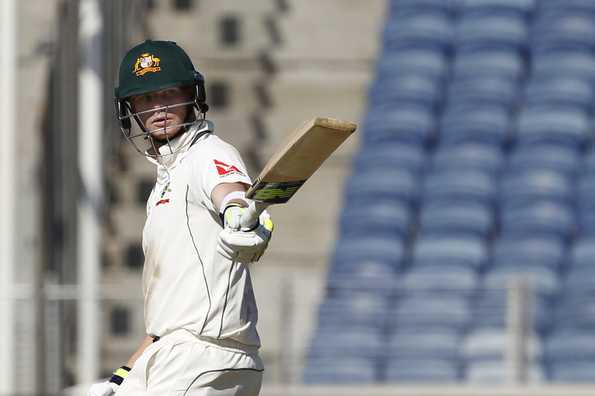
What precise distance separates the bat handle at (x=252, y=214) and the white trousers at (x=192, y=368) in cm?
48

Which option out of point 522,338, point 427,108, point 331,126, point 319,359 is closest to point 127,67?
point 331,126

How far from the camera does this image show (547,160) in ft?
52.2

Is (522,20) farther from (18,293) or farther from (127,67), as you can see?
(127,67)

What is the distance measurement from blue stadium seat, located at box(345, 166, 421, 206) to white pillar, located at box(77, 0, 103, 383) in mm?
3831

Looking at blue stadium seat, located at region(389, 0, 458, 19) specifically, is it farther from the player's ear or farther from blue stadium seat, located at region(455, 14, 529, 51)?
the player's ear

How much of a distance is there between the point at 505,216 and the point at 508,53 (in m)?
2.38

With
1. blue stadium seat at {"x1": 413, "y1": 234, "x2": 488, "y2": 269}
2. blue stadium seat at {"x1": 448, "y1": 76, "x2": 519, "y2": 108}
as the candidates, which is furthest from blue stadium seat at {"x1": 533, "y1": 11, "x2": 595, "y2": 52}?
blue stadium seat at {"x1": 413, "y1": 234, "x2": 488, "y2": 269}

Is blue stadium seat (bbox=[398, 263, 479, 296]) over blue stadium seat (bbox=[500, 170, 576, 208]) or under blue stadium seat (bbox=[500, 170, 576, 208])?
under

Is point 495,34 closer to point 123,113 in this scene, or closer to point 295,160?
point 123,113

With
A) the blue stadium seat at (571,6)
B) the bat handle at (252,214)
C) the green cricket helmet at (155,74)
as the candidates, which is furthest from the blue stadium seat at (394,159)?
the bat handle at (252,214)

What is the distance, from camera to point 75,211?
14406mm

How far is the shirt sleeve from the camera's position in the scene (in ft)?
13.1

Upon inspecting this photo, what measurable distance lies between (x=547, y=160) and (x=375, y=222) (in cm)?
185

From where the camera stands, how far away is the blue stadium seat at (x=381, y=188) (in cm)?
1599
